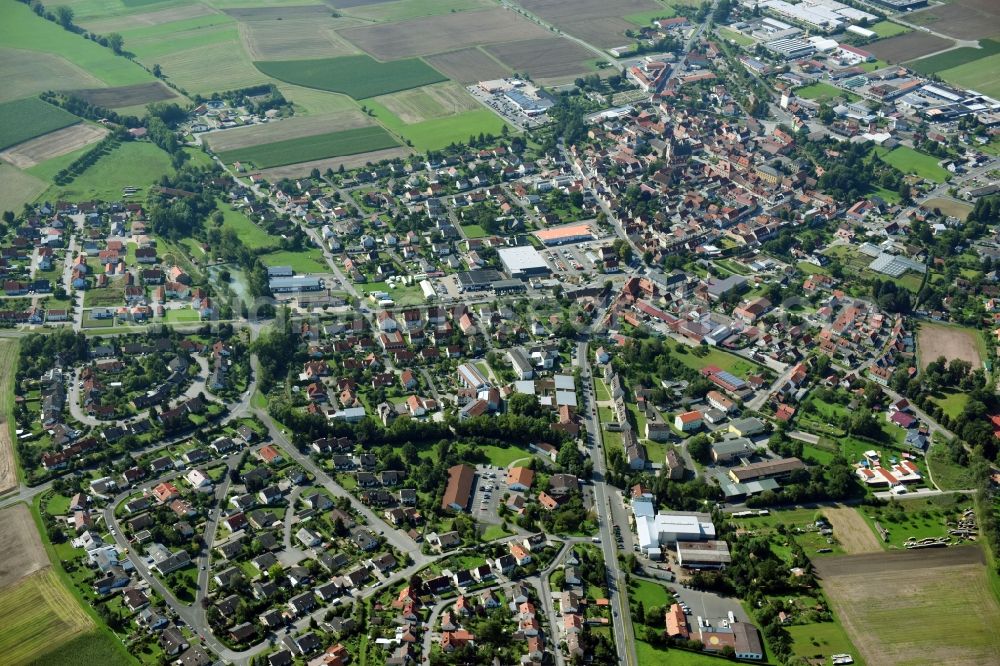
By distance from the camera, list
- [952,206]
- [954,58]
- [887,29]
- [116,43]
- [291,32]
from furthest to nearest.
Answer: [291,32], [887,29], [116,43], [954,58], [952,206]

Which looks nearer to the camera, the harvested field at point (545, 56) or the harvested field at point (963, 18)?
the harvested field at point (545, 56)

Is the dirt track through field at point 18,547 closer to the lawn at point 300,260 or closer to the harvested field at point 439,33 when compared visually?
the lawn at point 300,260

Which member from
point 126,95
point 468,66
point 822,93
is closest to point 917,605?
point 822,93

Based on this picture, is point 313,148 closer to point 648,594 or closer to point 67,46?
point 67,46

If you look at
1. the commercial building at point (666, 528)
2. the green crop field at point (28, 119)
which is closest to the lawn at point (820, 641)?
the commercial building at point (666, 528)

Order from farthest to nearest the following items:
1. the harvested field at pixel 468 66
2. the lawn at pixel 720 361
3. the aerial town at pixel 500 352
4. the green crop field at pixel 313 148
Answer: the harvested field at pixel 468 66 < the green crop field at pixel 313 148 < the lawn at pixel 720 361 < the aerial town at pixel 500 352

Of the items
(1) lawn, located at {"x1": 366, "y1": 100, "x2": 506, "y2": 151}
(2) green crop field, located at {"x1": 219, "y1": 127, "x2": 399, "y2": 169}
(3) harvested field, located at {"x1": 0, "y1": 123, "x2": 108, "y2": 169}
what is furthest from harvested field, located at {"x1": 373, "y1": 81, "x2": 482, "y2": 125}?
(3) harvested field, located at {"x1": 0, "y1": 123, "x2": 108, "y2": 169}

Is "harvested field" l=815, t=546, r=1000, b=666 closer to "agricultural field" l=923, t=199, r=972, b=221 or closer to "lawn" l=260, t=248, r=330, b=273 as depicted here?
"agricultural field" l=923, t=199, r=972, b=221
